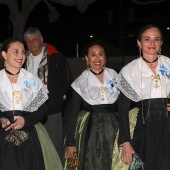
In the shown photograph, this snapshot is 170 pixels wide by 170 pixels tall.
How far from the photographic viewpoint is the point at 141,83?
4.66m

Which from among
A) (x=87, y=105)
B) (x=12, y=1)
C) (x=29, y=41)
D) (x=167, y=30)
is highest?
(x=167, y=30)

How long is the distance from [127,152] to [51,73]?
2.52 meters

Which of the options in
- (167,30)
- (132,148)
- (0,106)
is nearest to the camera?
(132,148)

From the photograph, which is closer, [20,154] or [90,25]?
[20,154]

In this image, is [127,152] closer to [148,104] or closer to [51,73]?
[148,104]

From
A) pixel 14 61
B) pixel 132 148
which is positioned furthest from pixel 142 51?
pixel 14 61

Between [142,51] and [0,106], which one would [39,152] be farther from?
[142,51]

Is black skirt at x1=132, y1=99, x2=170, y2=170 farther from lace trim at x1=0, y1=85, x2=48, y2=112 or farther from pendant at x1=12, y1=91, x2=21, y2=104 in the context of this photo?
pendant at x1=12, y1=91, x2=21, y2=104

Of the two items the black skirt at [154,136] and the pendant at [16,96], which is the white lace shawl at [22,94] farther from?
the black skirt at [154,136]

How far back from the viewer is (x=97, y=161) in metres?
5.46

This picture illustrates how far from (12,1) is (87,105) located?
7401 millimetres

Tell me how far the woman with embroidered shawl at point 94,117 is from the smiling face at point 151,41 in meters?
1.11

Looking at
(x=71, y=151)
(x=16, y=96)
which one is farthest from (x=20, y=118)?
(x=71, y=151)

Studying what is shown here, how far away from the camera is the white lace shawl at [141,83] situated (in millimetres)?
4590
